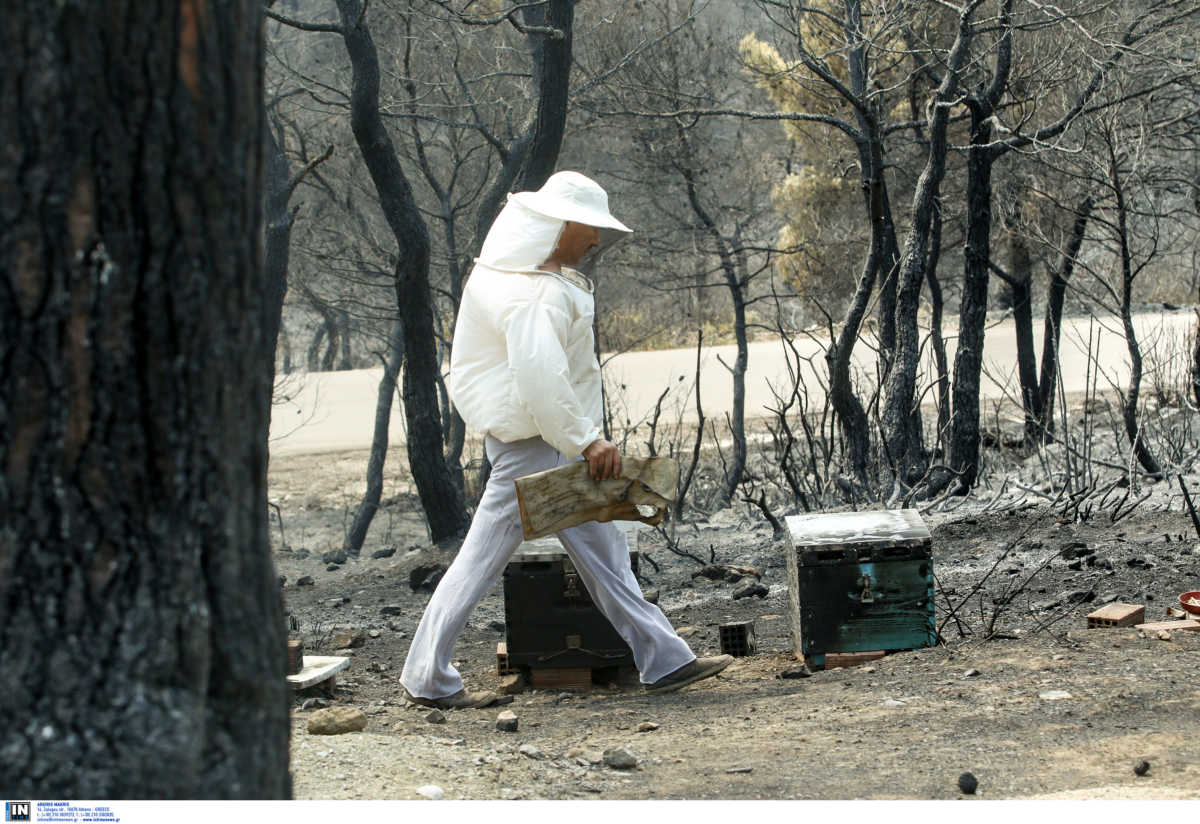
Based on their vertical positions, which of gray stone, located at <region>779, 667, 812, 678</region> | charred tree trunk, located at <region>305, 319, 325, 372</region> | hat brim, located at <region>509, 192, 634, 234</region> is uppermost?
charred tree trunk, located at <region>305, 319, 325, 372</region>

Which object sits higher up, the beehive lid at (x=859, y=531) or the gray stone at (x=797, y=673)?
the beehive lid at (x=859, y=531)

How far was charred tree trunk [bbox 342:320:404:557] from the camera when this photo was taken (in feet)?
45.9

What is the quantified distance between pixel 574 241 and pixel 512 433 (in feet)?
2.57

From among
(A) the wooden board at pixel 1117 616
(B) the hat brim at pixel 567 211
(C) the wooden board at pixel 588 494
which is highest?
(B) the hat brim at pixel 567 211

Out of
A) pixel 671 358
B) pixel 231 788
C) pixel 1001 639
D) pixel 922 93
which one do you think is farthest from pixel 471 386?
pixel 671 358

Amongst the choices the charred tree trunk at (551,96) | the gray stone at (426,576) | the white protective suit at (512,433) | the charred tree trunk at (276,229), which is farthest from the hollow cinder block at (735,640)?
the charred tree trunk at (276,229)

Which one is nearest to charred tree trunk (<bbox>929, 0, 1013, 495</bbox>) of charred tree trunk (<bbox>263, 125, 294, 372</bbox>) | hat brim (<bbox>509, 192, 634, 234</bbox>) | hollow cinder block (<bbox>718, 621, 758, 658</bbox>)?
hollow cinder block (<bbox>718, 621, 758, 658</bbox>)

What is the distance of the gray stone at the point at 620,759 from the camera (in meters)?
3.77

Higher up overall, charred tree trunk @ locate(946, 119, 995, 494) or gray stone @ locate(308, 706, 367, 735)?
charred tree trunk @ locate(946, 119, 995, 494)

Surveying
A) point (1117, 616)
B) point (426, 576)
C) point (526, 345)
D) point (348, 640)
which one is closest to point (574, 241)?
point (526, 345)

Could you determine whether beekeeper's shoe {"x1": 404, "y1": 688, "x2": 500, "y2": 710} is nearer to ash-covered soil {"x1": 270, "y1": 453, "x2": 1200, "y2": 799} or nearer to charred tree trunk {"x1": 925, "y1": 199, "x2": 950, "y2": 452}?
ash-covered soil {"x1": 270, "y1": 453, "x2": 1200, "y2": 799}

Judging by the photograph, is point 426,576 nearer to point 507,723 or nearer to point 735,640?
point 735,640

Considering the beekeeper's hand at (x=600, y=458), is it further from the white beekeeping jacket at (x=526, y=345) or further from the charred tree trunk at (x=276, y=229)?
the charred tree trunk at (x=276, y=229)

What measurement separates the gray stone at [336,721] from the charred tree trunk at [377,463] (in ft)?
28.3
